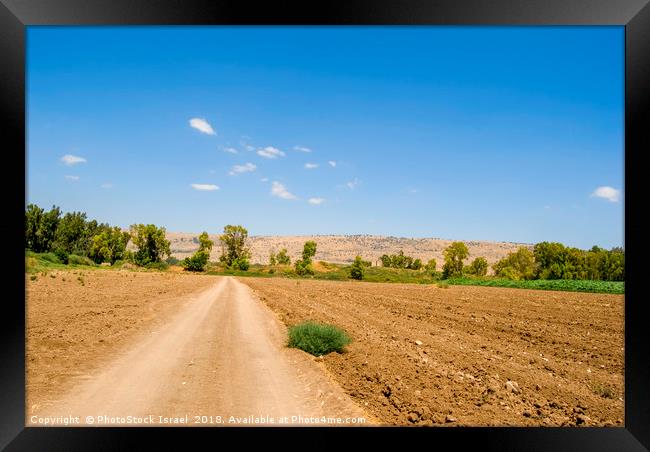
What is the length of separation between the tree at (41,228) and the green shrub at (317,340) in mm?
38269

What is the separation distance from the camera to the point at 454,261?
41.6 metres

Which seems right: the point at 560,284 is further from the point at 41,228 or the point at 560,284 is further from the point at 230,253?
the point at 41,228

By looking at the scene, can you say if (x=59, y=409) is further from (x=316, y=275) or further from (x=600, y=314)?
(x=316, y=275)

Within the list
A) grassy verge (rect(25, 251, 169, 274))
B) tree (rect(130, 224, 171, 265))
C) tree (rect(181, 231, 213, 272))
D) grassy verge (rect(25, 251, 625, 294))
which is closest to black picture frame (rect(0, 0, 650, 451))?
grassy verge (rect(25, 251, 625, 294))

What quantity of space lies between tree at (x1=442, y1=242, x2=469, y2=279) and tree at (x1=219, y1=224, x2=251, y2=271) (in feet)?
65.8

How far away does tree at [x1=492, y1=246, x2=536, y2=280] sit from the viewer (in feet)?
125

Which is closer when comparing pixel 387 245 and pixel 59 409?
pixel 59 409

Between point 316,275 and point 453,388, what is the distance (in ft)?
133

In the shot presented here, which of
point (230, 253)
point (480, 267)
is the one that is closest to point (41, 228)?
point (230, 253)

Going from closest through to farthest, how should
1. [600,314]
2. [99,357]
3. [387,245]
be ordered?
[99,357]
[600,314]
[387,245]

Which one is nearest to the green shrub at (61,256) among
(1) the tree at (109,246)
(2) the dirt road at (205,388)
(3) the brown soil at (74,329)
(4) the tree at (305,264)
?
(1) the tree at (109,246)

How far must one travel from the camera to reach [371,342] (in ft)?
26.6

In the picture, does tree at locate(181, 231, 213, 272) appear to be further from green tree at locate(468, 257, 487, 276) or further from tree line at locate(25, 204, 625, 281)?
green tree at locate(468, 257, 487, 276)

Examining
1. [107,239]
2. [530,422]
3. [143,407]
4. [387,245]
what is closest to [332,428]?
[143,407]
